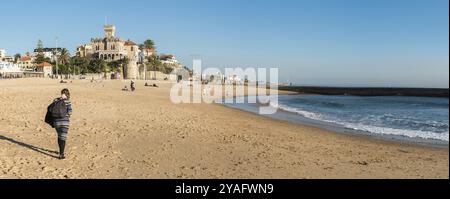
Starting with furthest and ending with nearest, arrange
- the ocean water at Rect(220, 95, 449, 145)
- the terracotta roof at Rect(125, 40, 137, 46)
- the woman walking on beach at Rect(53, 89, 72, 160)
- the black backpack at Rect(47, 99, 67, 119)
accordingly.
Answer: the terracotta roof at Rect(125, 40, 137, 46), the ocean water at Rect(220, 95, 449, 145), the woman walking on beach at Rect(53, 89, 72, 160), the black backpack at Rect(47, 99, 67, 119)

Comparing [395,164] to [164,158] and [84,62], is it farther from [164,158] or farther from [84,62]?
[84,62]

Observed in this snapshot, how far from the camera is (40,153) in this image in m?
8.37

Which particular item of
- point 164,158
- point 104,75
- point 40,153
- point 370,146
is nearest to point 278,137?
point 370,146

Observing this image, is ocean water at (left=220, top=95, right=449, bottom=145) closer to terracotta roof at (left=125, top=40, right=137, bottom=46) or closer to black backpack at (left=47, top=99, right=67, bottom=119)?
black backpack at (left=47, top=99, right=67, bottom=119)

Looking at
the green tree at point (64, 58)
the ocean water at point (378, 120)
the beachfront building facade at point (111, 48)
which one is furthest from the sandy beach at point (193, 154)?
the beachfront building facade at point (111, 48)

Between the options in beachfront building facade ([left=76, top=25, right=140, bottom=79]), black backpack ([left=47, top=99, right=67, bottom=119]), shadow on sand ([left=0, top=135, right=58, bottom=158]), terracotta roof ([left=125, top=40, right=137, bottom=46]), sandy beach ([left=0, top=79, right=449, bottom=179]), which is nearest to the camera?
sandy beach ([left=0, top=79, right=449, bottom=179])

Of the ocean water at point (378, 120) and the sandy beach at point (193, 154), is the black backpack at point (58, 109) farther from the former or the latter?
the ocean water at point (378, 120)

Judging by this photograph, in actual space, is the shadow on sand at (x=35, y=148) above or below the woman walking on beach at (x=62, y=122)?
below

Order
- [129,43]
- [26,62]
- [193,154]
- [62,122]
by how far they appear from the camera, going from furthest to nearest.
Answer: [26,62]
[129,43]
[193,154]
[62,122]

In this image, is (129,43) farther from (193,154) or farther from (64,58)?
(193,154)

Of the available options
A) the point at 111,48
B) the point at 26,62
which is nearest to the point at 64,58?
the point at 111,48

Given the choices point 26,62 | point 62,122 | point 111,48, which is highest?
point 111,48

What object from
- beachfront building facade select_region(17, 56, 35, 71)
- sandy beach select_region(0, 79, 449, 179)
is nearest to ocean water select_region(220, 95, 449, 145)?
sandy beach select_region(0, 79, 449, 179)
